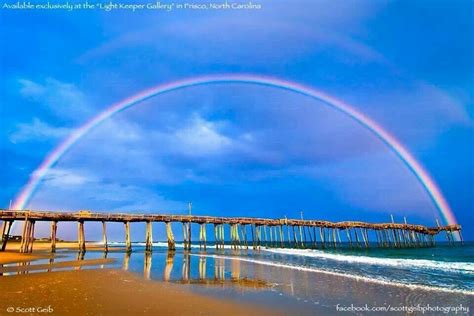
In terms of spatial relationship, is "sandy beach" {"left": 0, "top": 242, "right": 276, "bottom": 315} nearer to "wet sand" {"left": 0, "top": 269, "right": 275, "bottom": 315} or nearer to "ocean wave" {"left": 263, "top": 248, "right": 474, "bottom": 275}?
"wet sand" {"left": 0, "top": 269, "right": 275, "bottom": 315}

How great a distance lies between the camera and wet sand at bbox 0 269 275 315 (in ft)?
32.2

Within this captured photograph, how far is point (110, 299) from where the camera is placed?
37.7 ft

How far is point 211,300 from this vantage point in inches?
459

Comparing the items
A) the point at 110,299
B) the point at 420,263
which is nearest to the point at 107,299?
the point at 110,299

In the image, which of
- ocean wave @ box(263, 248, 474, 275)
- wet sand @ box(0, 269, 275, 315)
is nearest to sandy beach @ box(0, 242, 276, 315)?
wet sand @ box(0, 269, 275, 315)

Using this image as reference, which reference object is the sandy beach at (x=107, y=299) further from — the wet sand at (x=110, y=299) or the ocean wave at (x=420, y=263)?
the ocean wave at (x=420, y=263)

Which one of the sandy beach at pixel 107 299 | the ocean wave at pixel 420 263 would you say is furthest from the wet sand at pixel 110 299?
the ocean wave at pixel 420 263

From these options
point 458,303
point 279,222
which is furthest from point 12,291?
point 279,222

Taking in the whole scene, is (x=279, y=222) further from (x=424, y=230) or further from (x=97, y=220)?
(x=424, y=230)

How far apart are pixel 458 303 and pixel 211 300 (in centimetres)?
878

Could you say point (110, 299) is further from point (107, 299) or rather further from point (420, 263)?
point (420, 263)

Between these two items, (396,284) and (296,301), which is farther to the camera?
(396,284)

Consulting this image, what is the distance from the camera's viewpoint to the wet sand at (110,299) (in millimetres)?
9820

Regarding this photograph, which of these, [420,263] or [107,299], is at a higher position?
[107,299]
